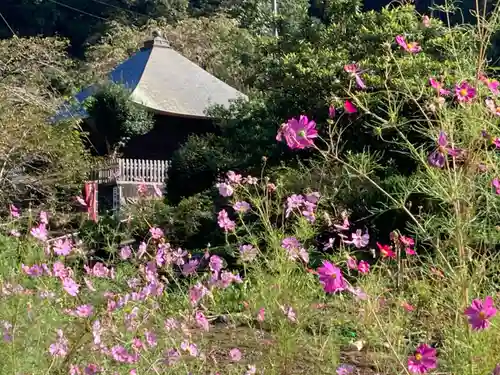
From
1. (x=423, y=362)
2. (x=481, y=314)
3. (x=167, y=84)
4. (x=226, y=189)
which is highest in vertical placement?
(x=481, y=314)

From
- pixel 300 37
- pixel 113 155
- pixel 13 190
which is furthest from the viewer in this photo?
pixel 113 155

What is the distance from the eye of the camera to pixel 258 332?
3.28 m

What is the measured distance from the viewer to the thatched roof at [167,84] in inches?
750

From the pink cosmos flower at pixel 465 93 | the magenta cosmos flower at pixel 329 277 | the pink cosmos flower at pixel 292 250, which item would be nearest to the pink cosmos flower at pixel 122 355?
the pink cosmos flower at pixel 292 250

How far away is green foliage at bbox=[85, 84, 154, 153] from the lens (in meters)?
17.5

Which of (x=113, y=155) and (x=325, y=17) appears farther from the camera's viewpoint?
(x=113, y=155)

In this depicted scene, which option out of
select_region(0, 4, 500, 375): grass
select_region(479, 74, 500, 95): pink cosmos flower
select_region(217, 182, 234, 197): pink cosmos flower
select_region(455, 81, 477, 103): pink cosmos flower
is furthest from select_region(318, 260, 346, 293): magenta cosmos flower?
select_region(217, 182, 234, 197): pink cosmos flower

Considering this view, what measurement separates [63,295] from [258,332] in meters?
0.86

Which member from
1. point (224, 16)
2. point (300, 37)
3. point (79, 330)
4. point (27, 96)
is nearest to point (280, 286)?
point (79, 330)

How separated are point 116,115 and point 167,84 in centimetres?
264

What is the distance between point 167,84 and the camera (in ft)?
65.3

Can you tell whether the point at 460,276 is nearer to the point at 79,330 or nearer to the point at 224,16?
the point at 79,330

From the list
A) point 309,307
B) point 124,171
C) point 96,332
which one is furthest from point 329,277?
point 124,171

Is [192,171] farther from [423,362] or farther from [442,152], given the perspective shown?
[423,362]
